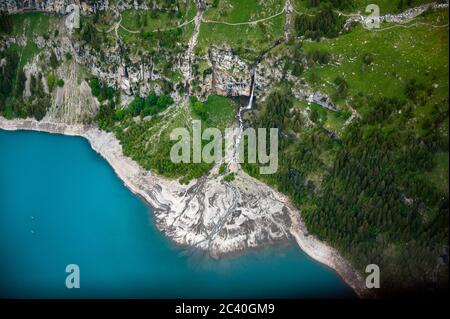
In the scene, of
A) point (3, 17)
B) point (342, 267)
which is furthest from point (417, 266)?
point (3, 17)

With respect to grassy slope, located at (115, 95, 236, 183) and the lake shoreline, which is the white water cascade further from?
the lake shoreline

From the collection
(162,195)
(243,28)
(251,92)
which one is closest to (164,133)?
(162,195)

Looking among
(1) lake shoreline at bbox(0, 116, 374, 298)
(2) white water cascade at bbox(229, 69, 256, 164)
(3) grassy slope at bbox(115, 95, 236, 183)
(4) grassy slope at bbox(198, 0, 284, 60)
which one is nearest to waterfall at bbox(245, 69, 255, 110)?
(2) white water cascade at bbox(229, 69, 256, 164)

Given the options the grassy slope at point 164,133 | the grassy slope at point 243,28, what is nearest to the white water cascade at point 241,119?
the grassy slope at point 164,133

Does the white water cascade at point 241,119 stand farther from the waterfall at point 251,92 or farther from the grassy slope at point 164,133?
the grassy slope at point 164,133

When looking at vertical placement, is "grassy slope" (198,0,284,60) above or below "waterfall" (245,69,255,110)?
above

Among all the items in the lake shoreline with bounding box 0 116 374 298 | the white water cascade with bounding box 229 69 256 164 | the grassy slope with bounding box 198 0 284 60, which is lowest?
the lake shoreline with bounding box 0 116 374 298

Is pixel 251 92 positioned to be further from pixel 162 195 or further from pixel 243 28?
pixel 162 195

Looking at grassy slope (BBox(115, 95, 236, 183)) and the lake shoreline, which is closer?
the lake shoreline
